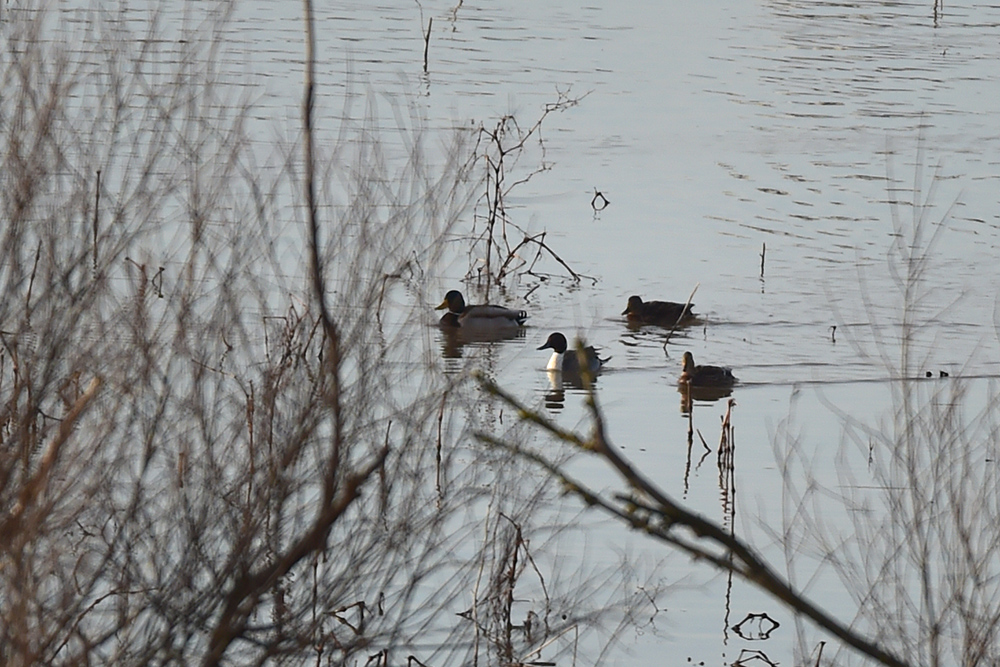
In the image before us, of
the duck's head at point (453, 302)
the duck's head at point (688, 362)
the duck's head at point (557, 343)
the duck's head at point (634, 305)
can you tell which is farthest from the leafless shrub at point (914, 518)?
the duck's head at point (453, 302)

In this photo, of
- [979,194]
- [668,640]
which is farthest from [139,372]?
Answer: [979,194]

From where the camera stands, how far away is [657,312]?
15.8m

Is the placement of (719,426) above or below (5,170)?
below

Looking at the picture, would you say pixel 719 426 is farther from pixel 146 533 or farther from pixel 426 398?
pixel 146 533

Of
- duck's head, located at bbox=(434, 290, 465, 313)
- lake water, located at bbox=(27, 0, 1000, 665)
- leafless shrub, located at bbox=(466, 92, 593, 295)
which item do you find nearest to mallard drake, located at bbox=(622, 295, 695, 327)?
lake water, located at bbox=(27, 0, 1000, 665)

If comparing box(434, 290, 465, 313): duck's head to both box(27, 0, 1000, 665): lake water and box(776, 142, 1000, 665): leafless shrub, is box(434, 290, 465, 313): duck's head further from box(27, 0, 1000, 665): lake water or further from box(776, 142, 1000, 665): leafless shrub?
box(776, 142, 1000, 665): leafless shrub

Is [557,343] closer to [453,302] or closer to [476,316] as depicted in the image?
[476,316]

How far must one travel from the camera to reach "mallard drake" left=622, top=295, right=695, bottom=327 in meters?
15.7

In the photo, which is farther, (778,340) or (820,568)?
(778,340)

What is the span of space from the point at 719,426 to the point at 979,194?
32.8 feet

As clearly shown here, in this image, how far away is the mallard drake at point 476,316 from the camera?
15305 millimetres

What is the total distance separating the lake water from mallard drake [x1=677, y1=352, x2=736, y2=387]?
214 millimetres

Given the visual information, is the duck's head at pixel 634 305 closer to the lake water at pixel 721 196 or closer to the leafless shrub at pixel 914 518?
the lake water at pixel 721 196

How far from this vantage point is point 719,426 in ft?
42.9
